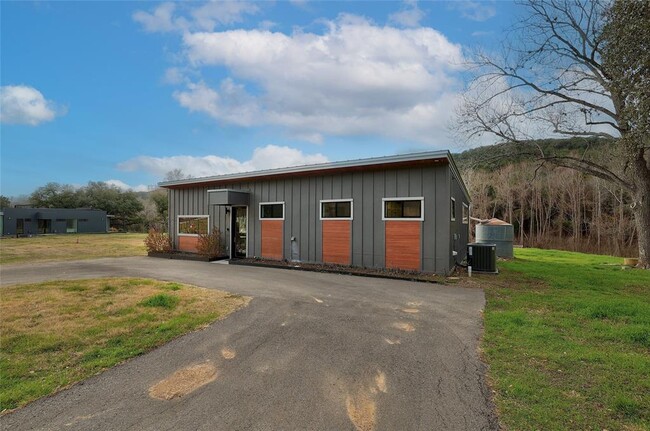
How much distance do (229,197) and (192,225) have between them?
3.71m

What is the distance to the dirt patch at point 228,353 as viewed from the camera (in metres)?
3.56

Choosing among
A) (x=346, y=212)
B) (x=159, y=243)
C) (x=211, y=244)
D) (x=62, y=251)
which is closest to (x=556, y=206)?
(x=346, y=212)

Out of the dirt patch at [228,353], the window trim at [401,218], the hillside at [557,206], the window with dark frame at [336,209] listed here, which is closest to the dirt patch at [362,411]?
the dirt patch at [228,353]

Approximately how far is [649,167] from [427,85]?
9762mm

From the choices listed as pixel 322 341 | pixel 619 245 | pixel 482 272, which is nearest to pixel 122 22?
pixel 322 341

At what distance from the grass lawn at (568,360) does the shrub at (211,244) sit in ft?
33.5

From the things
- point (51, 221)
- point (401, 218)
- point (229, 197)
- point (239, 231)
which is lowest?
point (239, 231)

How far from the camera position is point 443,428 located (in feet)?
7.42

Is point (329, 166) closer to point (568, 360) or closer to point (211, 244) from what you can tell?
point (211, 244)

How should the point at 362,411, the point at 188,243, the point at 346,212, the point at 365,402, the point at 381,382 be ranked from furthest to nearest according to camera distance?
1. the point at 188,243
2. the point at 346,212
3. the point at 381,382
4. the point at 365,402
5. the point at 362,411

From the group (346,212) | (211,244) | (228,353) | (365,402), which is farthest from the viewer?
(211,244)

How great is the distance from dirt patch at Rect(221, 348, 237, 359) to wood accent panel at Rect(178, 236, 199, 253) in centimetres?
1121

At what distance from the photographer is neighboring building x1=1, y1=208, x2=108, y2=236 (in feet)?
121

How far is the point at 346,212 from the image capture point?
10.4 metres
